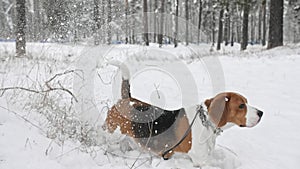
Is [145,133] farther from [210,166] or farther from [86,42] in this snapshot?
[86,42]

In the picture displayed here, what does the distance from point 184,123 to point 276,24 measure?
38.4 ft

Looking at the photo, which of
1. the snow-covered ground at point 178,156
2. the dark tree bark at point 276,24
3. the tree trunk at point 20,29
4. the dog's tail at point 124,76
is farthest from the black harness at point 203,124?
the dark tree bark at point 276,24

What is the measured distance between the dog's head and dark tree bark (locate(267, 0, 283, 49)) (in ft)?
37.4

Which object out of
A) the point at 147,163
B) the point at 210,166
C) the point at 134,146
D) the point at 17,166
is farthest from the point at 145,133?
the point at 17,166

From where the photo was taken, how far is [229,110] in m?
2.90

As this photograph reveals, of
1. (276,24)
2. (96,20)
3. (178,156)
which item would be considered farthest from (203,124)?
(276,24)

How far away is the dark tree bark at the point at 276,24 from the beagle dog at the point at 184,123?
1136 centimetres

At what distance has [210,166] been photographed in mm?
2779

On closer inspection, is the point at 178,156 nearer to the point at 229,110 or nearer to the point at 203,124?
the point at 203,124

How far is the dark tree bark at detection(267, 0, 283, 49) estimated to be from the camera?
1297 centimetres

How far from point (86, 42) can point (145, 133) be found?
25.6 feet

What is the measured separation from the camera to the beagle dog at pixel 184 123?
9.41ft

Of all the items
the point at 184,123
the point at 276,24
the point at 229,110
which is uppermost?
the point at 276,24

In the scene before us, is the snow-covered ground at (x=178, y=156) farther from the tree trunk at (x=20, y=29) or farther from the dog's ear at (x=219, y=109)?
the tree trunk at (x=20, y=29)
